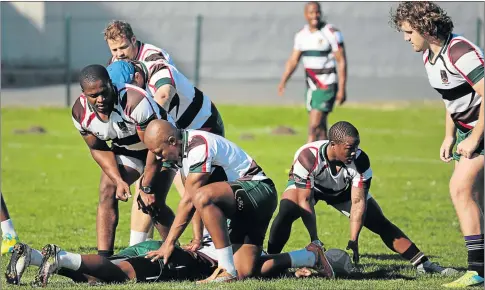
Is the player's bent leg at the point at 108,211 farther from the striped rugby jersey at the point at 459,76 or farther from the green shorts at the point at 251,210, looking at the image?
the striped rugby jersey at the point at 459,76

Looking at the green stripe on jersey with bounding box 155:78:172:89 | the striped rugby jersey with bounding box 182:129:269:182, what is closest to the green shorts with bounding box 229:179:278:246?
the striped rugby jersey with bounding box 182:129:269:182

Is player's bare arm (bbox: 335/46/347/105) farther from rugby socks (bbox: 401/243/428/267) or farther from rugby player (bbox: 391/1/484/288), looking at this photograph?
rugby player (bbox: 391/1/484/288)

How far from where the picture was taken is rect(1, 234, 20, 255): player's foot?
10.1m

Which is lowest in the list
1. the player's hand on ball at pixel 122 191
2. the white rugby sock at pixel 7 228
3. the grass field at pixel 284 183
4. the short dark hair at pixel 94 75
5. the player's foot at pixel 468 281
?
the grass field at pixel 284 183

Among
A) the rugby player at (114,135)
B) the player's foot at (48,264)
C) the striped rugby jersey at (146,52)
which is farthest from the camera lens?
the striped rugby jersey at (146,52)

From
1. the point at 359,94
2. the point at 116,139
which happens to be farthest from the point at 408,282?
the point at 359,94

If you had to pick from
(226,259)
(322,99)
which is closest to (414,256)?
(226,259)

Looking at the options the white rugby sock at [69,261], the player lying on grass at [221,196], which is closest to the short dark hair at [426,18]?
the player lying on grass at [221,196]

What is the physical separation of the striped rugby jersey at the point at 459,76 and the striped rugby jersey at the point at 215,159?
1.66 meters

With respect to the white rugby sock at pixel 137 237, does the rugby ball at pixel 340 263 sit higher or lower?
higher

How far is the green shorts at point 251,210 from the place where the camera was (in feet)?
27.6

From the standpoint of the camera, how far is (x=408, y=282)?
8617mm

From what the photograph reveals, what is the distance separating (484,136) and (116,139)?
310 centimetres

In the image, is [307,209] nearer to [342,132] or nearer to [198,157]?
[342,132]
